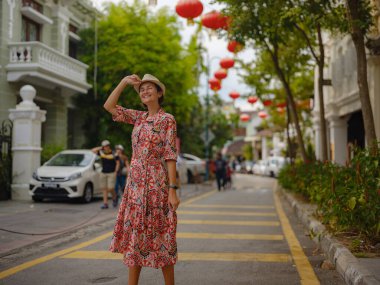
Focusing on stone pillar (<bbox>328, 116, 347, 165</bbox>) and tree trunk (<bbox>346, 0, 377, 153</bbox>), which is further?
stone pillar (<bbox>328, 116, 347, 165</bbox>)

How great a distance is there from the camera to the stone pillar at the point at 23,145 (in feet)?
47.5

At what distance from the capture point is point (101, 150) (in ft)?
44.8

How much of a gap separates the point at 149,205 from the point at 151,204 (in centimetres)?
2

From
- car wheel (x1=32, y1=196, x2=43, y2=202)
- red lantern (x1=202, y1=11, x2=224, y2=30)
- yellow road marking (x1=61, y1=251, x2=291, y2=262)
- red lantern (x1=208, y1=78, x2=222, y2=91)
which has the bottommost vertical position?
yellow road marking (x1=61, y1=251, x2=291, y2=262)

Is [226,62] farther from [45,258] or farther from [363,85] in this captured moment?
[45,258]

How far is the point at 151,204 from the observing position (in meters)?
4.30

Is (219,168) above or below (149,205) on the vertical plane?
above

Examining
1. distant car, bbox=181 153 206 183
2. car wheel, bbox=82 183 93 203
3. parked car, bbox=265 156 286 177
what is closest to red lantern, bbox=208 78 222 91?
car wheel, bbox=82 183 93 203

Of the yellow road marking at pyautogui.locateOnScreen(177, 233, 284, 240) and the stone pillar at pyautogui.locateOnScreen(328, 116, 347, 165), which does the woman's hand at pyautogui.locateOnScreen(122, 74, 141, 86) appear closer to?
the yellow road marking at pyautogui.locateOnScreen(177, 233, 284, 240)

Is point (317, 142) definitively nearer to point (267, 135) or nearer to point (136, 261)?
point (136, 261)

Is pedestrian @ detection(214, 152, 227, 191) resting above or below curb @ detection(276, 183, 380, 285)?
above

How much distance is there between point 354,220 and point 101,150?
8454 mm

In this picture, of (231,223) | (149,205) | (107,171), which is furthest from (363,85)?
(107,171)

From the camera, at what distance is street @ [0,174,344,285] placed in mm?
5461
